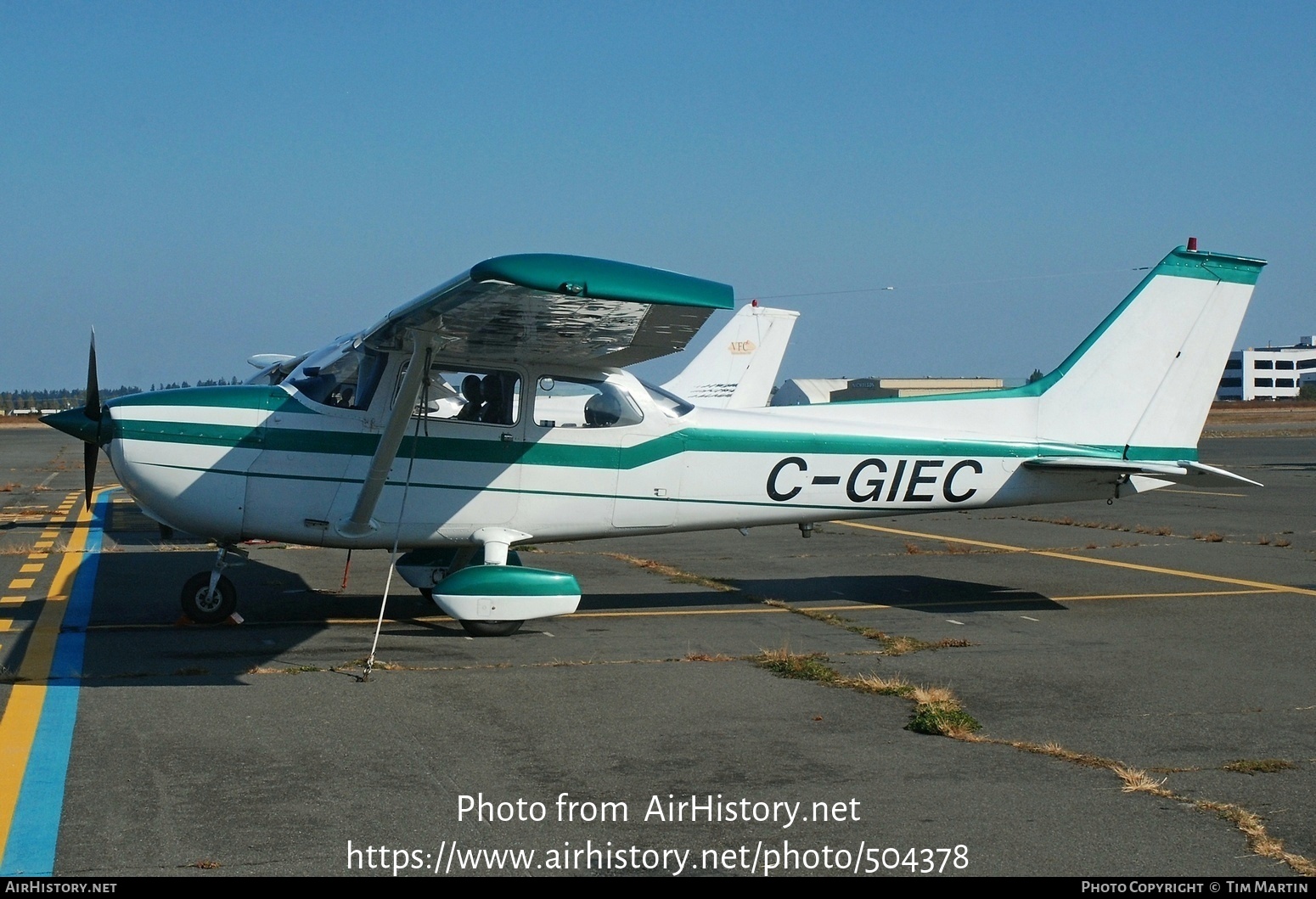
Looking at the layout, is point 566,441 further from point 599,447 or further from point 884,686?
point 884,686

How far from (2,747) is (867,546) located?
10.7 meters

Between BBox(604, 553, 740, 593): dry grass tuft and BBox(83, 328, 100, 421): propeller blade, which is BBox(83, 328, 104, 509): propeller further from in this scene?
BBox(604, 553, 740, 593): dry grass tuft

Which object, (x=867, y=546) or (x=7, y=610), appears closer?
Answer: (x=7, y=610)

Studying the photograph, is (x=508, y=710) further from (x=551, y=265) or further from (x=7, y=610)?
(x=7, y=610)

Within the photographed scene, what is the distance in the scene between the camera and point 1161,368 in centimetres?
1016

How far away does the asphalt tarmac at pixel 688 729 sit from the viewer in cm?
420

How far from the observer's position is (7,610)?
937 centimetres

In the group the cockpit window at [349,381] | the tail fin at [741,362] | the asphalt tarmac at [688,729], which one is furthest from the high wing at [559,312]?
the tail fin at [741,362]

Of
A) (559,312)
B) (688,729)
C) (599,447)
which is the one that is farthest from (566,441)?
(688,729)

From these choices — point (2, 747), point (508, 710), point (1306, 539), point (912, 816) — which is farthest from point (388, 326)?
point (1306, 539)

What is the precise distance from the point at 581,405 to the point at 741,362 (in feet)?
49.3

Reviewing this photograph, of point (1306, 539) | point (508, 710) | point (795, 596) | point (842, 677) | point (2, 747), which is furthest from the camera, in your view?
point (1306, 539)
